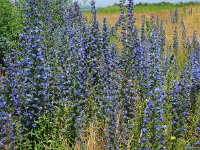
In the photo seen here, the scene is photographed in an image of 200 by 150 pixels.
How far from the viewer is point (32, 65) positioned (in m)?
5.07

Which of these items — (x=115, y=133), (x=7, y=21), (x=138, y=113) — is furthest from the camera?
(x=7, y=21)

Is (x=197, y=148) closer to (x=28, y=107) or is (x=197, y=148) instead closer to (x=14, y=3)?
(x=28, y=107)

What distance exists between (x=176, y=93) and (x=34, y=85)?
5.61 feet

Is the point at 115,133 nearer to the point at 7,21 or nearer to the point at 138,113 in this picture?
the point at 138,113

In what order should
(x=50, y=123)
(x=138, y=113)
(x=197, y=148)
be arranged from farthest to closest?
1. (x=138, y=113)
2. (x=50, y=123)
3. (x=197, y=148)

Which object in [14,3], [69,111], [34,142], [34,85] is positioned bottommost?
[34,142]

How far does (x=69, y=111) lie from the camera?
4.81m

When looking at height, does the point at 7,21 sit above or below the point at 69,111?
above

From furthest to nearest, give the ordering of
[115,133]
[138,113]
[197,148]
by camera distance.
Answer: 1. [138,113]
2. [197,148]
3. [115,133]

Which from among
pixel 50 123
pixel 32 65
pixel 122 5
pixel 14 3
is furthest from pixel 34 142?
pixel 14 3

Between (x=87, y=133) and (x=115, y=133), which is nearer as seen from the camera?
(x=115, y=133)

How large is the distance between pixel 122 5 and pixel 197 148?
2592 millimetres

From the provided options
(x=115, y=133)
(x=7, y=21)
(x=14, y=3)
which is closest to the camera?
(x=115, y=133)

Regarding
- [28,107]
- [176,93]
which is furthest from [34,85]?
[176,93]
